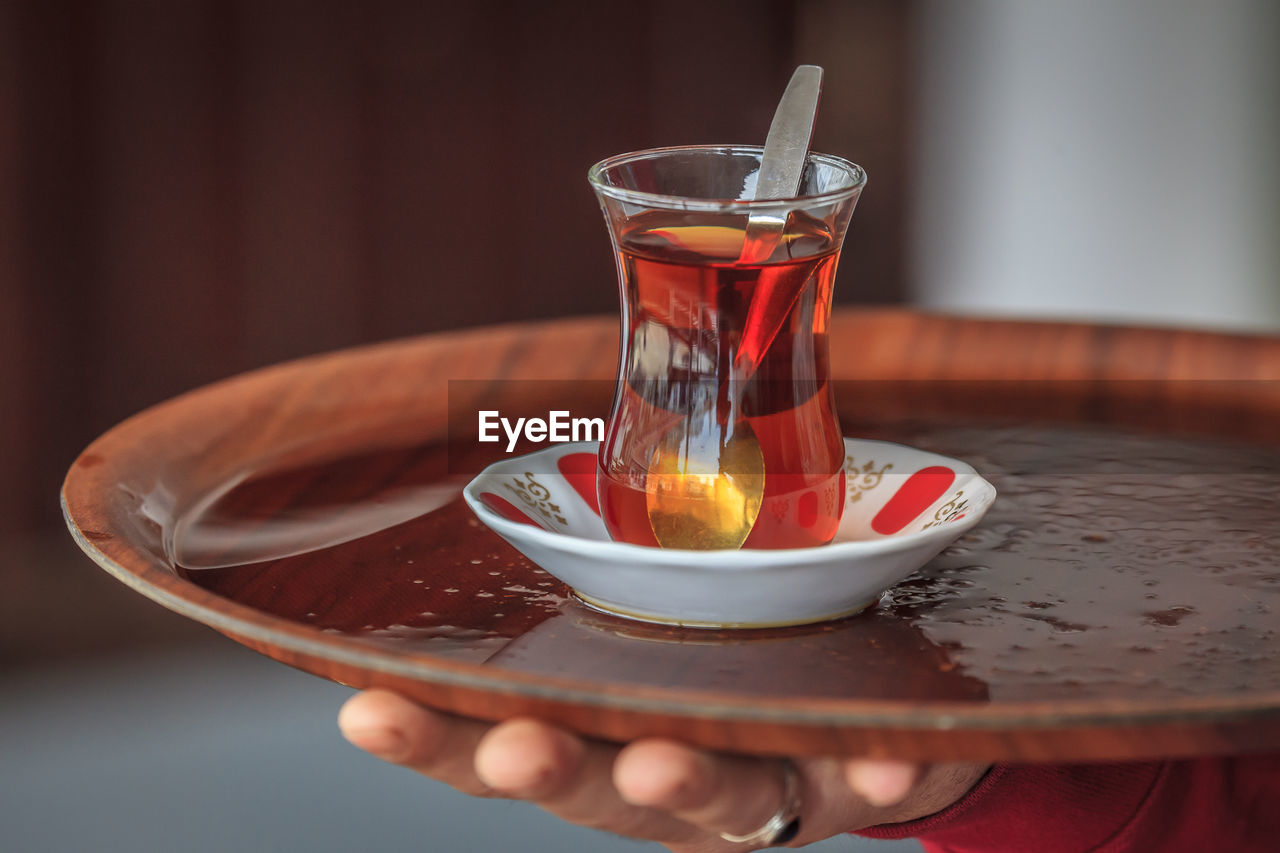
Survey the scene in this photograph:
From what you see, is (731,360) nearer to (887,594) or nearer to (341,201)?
(887,594)

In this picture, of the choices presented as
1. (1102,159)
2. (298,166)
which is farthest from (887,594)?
(1102,159)

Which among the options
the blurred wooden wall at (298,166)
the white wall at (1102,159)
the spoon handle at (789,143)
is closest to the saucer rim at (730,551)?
the spoon handle at (789,143)

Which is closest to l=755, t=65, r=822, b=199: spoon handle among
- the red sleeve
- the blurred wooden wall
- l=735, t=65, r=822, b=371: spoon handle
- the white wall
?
l=735, t=65, r=822, b=371: spoon handle

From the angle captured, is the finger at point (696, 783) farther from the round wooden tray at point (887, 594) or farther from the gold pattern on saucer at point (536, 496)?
the gold pattern on saucer at point (536, 496)

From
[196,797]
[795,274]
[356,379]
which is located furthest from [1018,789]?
[196,797]

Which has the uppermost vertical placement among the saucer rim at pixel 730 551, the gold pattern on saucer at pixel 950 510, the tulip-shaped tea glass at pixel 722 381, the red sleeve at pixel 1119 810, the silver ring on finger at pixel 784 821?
the tulip-shaped tea glass at pixel 722 381

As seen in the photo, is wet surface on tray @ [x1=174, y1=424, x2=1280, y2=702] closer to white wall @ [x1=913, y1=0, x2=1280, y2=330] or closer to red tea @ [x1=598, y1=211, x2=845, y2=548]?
red tea @ [x1=598, y1=211, x2=845, y2=548]
